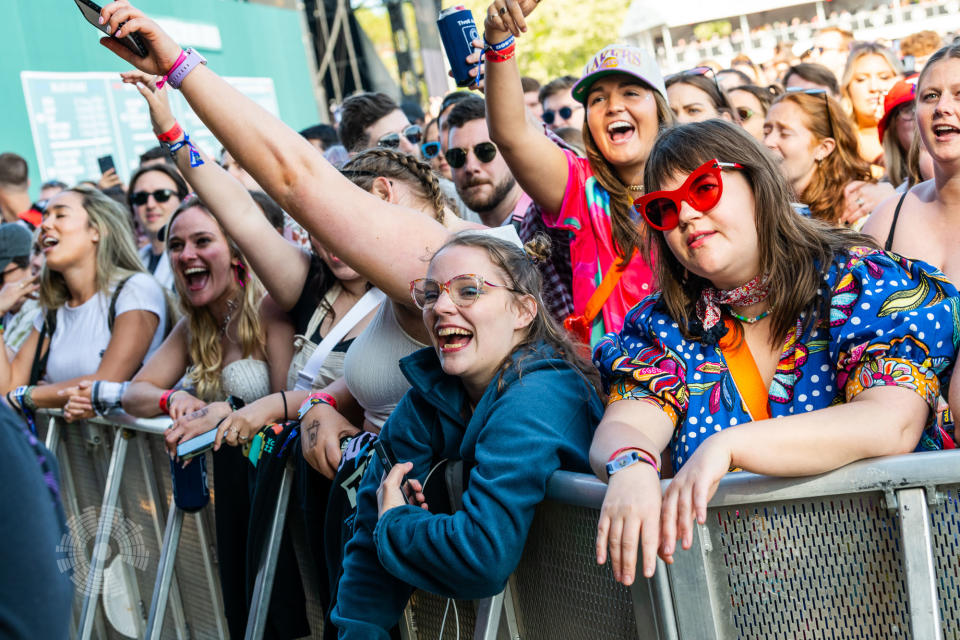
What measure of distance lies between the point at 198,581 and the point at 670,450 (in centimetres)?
260

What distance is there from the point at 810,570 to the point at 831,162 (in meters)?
2.92

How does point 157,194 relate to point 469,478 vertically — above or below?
above

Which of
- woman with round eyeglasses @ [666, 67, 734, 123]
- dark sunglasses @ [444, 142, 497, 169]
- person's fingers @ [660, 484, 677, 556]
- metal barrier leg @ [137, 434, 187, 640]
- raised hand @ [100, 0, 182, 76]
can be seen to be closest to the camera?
person's fingers @ [660, 484, 677, 556]

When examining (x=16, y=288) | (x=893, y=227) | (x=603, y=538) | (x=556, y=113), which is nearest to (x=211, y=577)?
(x=603, y=538)

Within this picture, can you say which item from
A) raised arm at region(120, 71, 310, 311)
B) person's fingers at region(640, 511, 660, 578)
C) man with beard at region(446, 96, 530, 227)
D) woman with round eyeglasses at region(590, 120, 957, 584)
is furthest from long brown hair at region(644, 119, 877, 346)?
man with beard at region(446, 96, 530, 227)

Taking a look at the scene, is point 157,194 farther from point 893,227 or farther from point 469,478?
point 893,227

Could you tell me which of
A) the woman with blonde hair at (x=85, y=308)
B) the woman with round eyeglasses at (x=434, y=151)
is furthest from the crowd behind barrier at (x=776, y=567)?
the woman with blonde hair at (x=85, y=308)

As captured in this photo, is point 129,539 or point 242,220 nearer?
point 242,220

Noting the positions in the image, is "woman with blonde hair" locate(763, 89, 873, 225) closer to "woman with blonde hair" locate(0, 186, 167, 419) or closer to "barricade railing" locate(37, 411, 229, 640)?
"barricade railing" locate(37, 411, 229, 640)

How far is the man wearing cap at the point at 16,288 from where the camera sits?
6.41 meters

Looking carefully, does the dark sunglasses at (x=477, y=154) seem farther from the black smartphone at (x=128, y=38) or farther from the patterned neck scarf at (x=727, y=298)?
the patterned neck scarf at (x=727, y=298)

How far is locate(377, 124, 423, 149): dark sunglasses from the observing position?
5.76 meters

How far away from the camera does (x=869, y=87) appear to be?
5.80 m

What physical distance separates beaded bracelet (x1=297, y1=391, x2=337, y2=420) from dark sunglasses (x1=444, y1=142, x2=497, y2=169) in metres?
1.95
